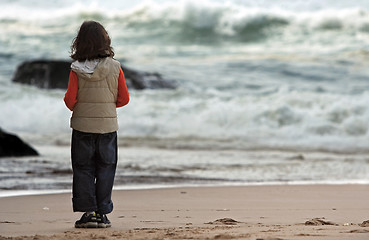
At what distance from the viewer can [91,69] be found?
14.8ft

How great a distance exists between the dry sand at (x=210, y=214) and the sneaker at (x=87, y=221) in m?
0.06

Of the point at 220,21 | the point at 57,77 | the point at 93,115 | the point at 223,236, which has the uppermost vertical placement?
the point at 220,21

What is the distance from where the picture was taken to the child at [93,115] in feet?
14.8

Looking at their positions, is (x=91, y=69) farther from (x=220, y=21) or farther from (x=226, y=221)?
(x=220, y=21)

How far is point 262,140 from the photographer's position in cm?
1416

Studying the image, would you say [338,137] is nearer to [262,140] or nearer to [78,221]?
[262,140]

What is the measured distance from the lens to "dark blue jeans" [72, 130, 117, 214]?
457 centimetres

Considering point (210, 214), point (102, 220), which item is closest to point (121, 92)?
point (102, 220)

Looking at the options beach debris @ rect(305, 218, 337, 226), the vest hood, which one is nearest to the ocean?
the vest hood

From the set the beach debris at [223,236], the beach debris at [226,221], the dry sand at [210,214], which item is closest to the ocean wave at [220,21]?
the dry sand at [210,214]

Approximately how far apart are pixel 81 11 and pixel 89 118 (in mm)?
23543

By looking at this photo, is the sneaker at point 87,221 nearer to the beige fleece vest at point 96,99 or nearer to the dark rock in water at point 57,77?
the beige fleece vest at point 96,99

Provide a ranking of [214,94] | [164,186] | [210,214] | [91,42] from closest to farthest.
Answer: [91,42] → [210,214] → [164,186] → [214,94]

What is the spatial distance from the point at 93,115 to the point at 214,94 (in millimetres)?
15941
